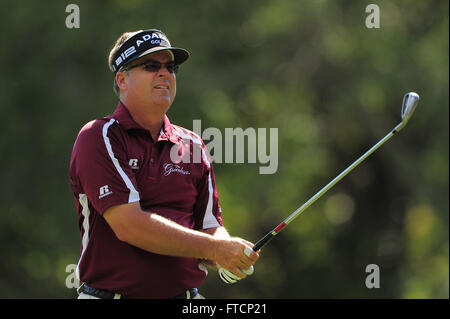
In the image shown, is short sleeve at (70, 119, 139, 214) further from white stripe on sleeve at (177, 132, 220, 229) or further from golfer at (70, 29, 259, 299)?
white stripe on sleeve at (177, 132, 220, 229)

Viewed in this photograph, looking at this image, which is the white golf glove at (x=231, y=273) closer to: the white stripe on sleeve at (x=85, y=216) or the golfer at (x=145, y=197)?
the golfer at (x=145, y=197)

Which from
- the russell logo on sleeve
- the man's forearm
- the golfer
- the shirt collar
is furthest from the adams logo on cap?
the man's forearm

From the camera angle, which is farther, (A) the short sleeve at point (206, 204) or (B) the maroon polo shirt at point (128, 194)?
(A) the short sleeve at point (206, 204)

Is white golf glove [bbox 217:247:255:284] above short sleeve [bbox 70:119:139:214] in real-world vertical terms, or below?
below

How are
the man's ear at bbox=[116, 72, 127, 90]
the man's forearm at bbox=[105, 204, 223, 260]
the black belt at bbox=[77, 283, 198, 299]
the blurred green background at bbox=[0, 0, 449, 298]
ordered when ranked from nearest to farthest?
the man's forearm at bbox=[105, 204, 223, 260] → the black belt at bbox=[77, 283, 198, 299] → the man's ear at bbox=[116, 72, 127, 90] → the blurred green background at bbox=[0, 0, 449, 298]

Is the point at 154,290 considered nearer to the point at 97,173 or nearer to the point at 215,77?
the point at 97,173

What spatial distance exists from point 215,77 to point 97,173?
10.6 metres

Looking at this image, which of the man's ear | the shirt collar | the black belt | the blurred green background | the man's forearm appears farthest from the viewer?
the blurred green background

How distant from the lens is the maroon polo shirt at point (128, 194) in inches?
165

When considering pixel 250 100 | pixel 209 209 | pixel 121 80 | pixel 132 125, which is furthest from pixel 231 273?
pixel 250 100

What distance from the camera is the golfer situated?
13.6ft


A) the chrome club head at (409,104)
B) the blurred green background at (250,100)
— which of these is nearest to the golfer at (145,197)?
the chrome club head at (409,104)

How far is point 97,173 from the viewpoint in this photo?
4188 millimetres

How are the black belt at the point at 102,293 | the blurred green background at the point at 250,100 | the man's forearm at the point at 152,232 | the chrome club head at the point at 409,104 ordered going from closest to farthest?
the man's forearm at the point at 152,232
the black belt at the point at 102,293
the chrome club head at the point at 409,104
the blurred green background at the point at 250,100
